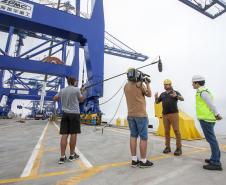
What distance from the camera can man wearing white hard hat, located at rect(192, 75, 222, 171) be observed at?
10.3 ft

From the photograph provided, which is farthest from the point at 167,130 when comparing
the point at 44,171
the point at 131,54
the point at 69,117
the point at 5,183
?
the point at 131,54

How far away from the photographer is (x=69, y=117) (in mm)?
3756

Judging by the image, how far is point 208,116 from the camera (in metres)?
3.31

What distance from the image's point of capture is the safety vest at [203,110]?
130 inches

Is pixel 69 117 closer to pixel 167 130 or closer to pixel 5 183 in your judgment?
pixel 5 183

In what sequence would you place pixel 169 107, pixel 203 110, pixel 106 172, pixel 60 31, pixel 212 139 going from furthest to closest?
1. pixel 60 31
2. pixel 169 107
3. pixel 203 110
4. pixel 212 139
5. pixel 106 172

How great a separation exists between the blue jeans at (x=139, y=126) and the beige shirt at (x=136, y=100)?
7 cm

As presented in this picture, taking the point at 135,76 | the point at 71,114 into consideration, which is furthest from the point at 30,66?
the point at 135,76

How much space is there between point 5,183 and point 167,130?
315 centimetres

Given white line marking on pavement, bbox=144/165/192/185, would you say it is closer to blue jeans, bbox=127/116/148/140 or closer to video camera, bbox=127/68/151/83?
blue jeans, bbox=127/116/148/140

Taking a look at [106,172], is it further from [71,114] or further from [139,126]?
[71,114]

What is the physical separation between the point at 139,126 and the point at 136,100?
418mm

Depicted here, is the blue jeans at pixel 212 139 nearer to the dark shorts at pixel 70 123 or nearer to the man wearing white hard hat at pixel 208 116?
the man wearing white hard hat at pixel 208 116

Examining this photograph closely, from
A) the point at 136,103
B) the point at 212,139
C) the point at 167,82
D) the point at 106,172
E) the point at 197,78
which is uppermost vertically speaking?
the point at 167,82
